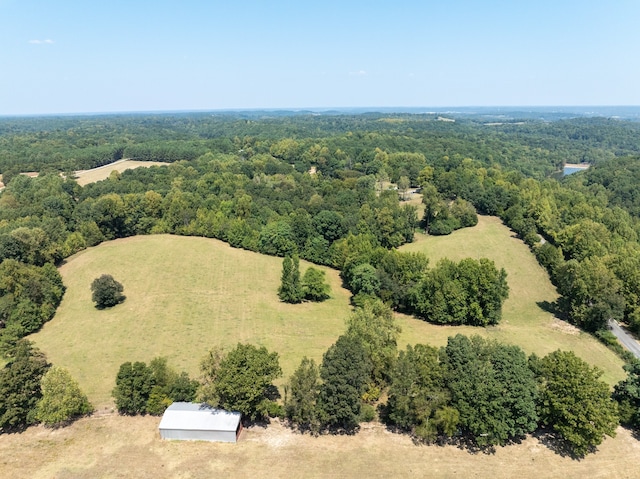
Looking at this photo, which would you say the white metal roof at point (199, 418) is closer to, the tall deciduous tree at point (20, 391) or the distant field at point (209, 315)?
the distant field at point (209, 315)

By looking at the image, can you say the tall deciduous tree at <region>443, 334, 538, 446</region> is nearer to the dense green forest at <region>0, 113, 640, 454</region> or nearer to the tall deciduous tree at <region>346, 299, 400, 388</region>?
the dense green forest at <region>0, 113, 640, 454</region>

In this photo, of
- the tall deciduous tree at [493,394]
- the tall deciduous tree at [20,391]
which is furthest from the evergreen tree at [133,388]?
the tall deciduous tree at [493,394]

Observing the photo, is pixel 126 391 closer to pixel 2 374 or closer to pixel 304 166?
pixel 2 374

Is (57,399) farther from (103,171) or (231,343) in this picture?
(103,171)

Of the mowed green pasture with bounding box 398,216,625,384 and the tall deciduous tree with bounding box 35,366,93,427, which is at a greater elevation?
the tall deciduous tree with bounding box 35,366,93,427

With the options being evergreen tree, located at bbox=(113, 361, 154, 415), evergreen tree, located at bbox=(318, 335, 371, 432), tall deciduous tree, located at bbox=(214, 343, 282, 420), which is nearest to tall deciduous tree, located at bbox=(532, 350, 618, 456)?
evergreen tree, located at bbox=(318, 335, 371, 432)

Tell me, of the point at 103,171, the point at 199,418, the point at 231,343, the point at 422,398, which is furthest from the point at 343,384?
the point at 103,171
